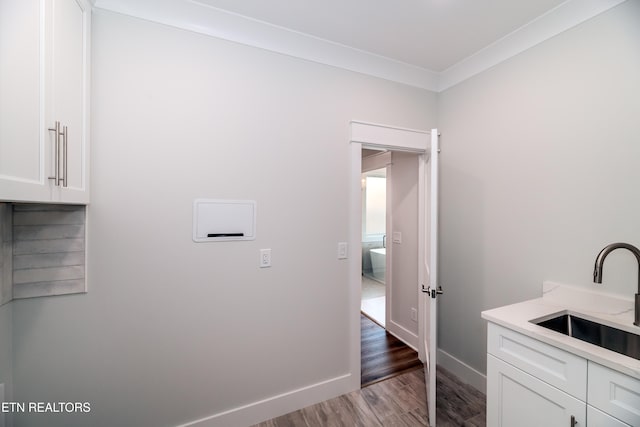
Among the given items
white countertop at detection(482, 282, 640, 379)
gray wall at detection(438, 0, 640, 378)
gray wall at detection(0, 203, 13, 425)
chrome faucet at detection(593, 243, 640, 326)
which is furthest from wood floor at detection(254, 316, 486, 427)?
gray wall at detection(0, 203, 13, 425)

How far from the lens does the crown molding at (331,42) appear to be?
61.0 inches

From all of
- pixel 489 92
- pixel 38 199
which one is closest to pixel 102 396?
pixel 38 199

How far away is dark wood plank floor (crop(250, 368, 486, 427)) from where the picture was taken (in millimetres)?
1827

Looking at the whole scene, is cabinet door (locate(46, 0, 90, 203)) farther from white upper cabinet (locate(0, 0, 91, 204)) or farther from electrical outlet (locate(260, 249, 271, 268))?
electrical outlet (locate(260, 249, 271, 268))

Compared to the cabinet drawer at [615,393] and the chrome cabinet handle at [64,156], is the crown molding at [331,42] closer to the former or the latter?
the chrome cabinet handle at [64,156]

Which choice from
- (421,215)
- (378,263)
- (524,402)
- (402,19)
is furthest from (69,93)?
(378,263)

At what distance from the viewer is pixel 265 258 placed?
1.85 metres

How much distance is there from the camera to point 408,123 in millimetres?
2354

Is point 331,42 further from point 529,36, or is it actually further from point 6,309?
point 6,309

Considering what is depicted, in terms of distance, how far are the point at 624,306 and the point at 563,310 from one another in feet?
0.81

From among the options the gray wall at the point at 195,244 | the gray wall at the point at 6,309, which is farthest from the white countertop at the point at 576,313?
the gray wall at the point at 6,309

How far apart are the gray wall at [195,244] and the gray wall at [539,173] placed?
995 mm

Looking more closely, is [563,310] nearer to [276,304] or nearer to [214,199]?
[276,304]

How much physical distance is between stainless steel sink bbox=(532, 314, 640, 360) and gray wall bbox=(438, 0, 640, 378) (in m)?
0.23
